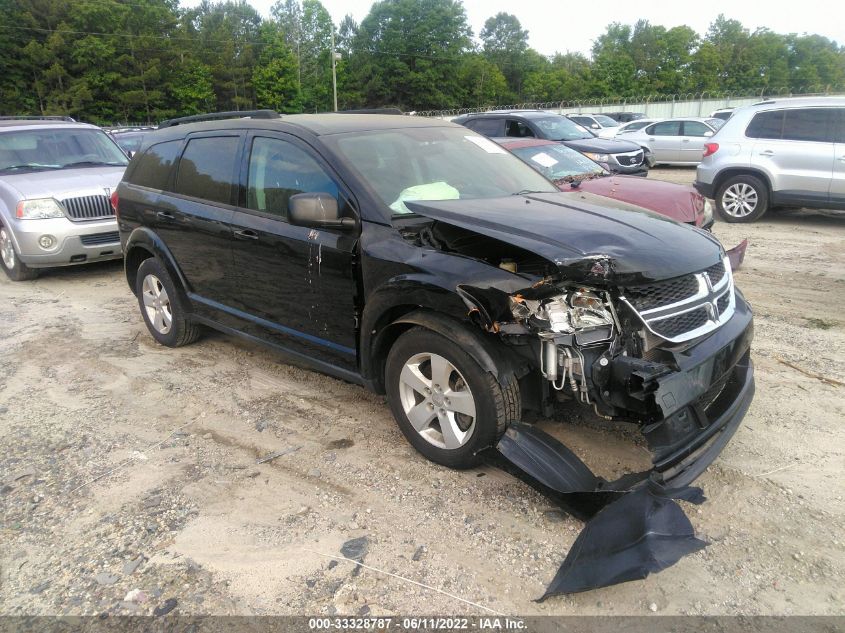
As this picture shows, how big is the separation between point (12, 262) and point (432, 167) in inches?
268

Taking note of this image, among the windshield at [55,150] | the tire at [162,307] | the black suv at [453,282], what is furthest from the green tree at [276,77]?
the black suv at [453,282]

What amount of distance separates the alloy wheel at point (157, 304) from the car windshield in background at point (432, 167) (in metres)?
2.46

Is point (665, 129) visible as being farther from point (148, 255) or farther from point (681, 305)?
point (681, 305)

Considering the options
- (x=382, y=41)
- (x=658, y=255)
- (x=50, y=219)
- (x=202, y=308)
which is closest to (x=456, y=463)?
(x=658, y=255)

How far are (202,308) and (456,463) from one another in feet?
8.90

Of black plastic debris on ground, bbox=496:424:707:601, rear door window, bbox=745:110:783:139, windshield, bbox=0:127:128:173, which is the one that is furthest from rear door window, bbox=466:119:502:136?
black plastic debris on ground, bbox=496:424:707:601

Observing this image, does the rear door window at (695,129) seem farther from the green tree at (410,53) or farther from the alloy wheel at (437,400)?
the green tree at (410,53)

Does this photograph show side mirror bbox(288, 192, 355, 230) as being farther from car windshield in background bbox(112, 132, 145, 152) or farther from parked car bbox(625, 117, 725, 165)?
parked car bbox(625, 117, 725, 165)

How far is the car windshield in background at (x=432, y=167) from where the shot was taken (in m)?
3.91

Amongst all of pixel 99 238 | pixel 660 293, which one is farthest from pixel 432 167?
pixel 99 238

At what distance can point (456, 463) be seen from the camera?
3.44m

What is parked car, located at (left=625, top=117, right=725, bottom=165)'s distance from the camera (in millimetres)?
18625

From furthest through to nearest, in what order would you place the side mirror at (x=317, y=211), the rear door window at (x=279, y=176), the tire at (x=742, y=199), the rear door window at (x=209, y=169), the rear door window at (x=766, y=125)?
the tire at (x=742, y=199) < the rear door window at (x=766, y=125) < the rear door window at (x=209, y=169) < the rear door window at (x=279, y=176) < the side mirror at (x=317, y=211)

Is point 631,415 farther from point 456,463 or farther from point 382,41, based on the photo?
point 382,41
